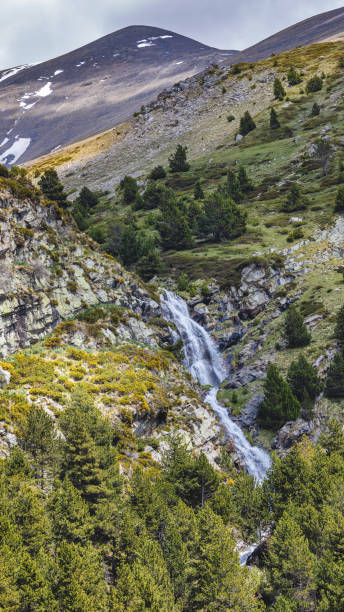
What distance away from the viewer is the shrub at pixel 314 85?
130 m

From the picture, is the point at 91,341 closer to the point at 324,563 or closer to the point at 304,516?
the point at 304,516

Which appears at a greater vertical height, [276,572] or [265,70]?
[265,70]

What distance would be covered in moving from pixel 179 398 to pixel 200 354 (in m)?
16.8

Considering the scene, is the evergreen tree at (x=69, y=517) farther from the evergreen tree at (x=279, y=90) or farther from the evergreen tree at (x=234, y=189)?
the evergreen tree at (x=279, y=90)

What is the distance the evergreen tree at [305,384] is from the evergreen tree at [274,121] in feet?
310

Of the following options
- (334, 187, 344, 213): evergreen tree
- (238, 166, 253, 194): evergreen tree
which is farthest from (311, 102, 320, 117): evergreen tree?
(334, 187, 344, 213): evergreen tree

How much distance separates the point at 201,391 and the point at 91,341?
14.7 meters

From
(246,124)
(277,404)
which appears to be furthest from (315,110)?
(277,404)

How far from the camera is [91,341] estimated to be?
4694 centimetres

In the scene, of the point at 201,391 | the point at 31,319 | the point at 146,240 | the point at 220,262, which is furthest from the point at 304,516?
the point at 146,240

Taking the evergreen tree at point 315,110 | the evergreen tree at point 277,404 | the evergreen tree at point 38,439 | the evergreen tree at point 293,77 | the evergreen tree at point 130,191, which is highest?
the evergreen tree at point 293,77

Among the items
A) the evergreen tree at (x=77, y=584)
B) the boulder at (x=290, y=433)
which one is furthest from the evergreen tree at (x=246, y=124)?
the evergreen tree at (x=77, y=584)

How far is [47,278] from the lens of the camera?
48.6m

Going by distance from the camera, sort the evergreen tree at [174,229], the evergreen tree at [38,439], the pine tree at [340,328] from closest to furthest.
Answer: the evergreen tree at [38,439] → the pine tree at [340,328] → the evergreen tree at [174,229]
